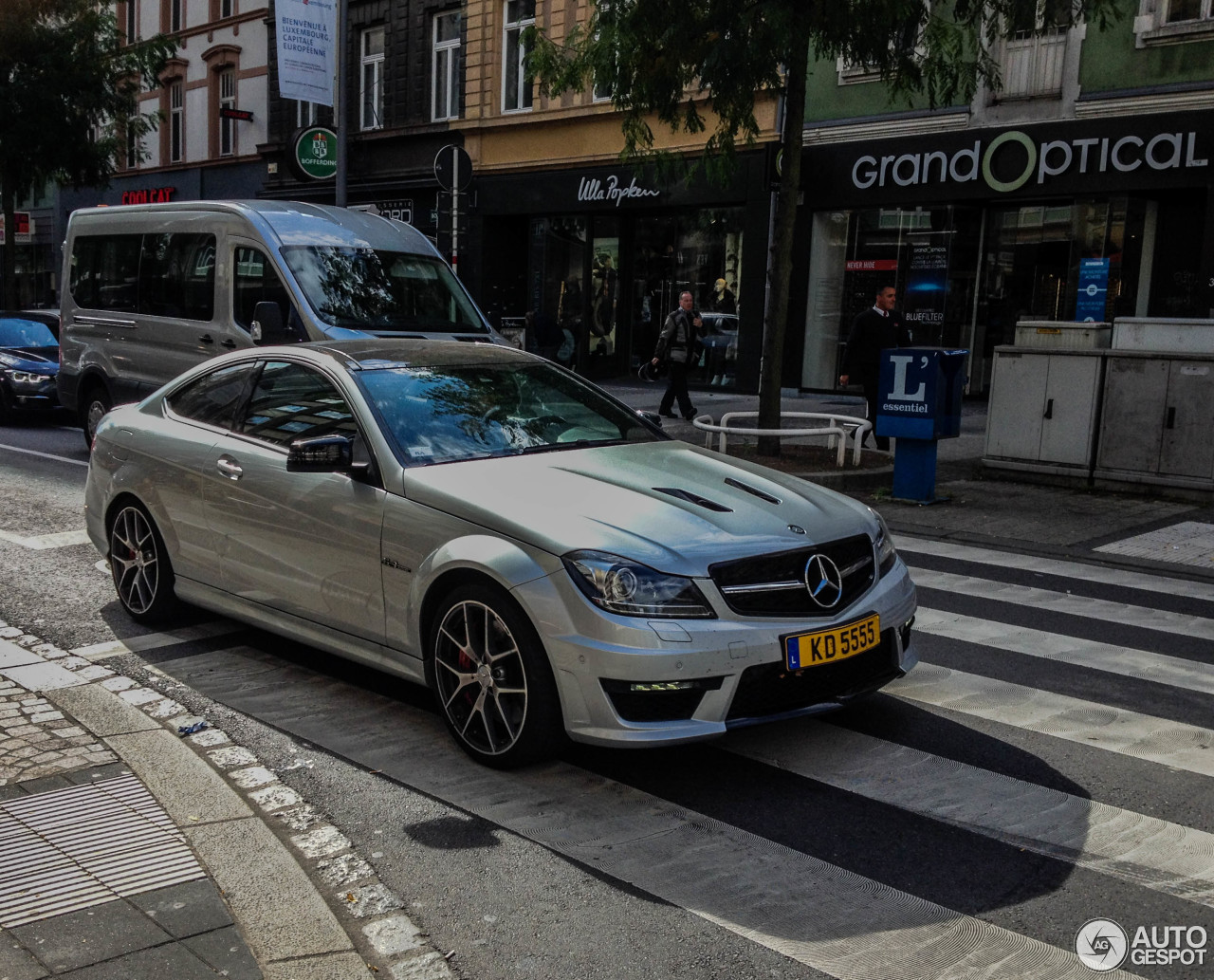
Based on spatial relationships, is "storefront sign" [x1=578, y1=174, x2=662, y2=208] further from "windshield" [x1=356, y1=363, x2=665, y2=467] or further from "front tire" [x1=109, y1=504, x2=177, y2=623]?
"windshield" [x1=356, y1=363, x2=665, y2=467]

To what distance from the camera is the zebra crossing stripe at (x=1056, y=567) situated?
26.5ft

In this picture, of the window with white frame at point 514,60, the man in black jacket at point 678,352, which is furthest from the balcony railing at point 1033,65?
the window with white frame at point 514,60

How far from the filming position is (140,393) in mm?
12648

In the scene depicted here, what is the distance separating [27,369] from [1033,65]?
14259 millimetres

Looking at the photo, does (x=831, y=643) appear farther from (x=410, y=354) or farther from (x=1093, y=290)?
(x=1093, y=290)

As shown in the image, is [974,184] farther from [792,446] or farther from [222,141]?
[222,141]

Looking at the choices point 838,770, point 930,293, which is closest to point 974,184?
point 930,293

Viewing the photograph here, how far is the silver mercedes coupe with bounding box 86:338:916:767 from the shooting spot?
4238mm

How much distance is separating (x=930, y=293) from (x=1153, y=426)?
8.22 m

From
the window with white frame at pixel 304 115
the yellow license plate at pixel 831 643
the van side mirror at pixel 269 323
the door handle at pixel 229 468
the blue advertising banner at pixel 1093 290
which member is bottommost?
the yellow license plate at pixel 831 643

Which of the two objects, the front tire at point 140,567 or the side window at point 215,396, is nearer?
the side window at point 215,396

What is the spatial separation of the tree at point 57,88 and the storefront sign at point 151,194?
7813mm

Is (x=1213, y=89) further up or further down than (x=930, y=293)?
further up

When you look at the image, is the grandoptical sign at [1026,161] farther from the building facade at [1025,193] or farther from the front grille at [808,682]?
the front grille at [808,682]
